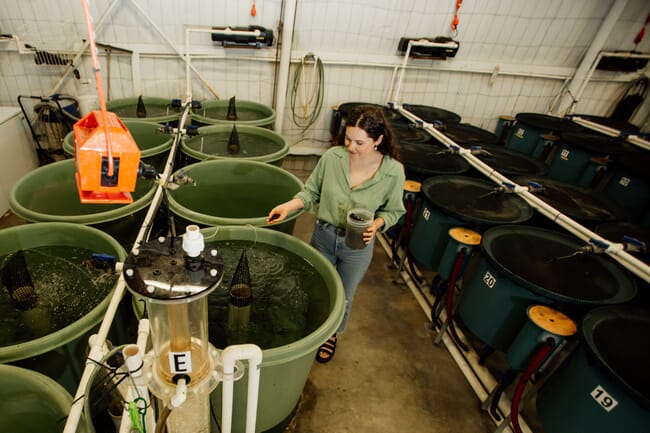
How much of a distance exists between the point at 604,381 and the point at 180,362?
163 cm

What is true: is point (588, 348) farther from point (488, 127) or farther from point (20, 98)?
point (20, 98)

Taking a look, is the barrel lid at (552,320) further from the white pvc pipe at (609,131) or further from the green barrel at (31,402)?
the white pvc pipe at (609,131)

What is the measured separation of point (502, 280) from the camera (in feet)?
6.08

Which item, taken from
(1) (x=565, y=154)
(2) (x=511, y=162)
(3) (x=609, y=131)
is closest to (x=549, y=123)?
(3) (x=609, y=131)

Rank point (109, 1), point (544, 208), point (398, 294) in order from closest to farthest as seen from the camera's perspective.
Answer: point (544, 208), point (398, 294), point (109, 1)

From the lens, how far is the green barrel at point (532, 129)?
167 inches

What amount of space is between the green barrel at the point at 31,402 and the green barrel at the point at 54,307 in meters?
0.11

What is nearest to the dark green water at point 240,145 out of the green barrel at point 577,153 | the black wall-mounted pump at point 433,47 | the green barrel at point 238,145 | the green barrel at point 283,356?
the green barrel at point 238,145

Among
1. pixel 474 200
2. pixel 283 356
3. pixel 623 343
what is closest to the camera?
pixel 283 356

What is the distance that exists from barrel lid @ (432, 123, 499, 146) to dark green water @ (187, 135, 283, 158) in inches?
75.4

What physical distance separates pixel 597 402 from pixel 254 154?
2.77 metres

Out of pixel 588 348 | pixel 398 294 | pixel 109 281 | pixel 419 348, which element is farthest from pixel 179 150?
pixel 588 348

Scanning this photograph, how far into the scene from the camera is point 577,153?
3744 millimetres

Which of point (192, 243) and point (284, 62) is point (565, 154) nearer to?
point (284, 62)
